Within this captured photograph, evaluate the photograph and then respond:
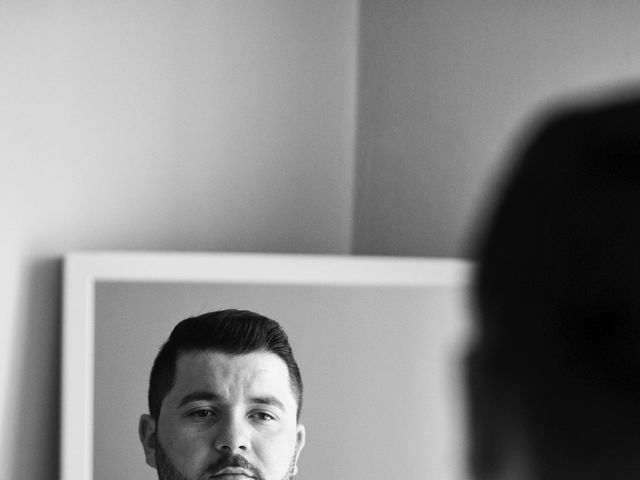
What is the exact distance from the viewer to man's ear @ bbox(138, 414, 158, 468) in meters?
1.75

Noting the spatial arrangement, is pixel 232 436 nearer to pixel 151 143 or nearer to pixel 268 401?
pixel 268 401

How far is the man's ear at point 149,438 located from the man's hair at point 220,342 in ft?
0.04

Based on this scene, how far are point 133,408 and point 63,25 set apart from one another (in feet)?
2.23

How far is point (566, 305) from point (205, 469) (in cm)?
159

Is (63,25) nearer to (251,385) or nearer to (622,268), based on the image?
(251,385)

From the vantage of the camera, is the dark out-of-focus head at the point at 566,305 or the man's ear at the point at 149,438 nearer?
the dark out-of-focus head at the point at 566,305

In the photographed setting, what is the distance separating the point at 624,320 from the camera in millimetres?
199

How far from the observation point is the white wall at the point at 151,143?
167 cm

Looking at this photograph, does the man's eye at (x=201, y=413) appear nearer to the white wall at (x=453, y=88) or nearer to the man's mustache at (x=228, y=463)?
the man's mustache at (x=228, y=463)

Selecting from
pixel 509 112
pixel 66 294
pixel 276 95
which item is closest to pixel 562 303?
pixel 66 294

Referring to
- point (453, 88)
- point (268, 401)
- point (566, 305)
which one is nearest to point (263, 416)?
point (268, 401)

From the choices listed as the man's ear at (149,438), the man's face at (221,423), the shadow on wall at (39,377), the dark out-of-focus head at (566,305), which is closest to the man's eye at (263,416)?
the man's face at (221,423)

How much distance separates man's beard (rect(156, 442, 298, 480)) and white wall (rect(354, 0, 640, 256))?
530 mm

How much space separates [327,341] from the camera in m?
1.85
